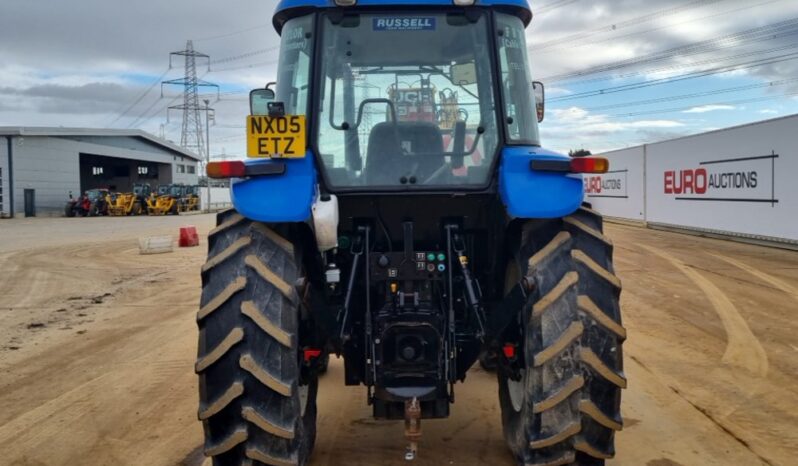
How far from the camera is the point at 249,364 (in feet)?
10.6

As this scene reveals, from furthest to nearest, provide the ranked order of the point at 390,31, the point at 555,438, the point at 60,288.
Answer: the point at 60,288, the point at 390,31, the point at 555,438

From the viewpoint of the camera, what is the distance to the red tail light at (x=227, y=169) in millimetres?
3414

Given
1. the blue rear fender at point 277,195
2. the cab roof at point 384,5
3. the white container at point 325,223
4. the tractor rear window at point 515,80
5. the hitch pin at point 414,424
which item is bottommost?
the hitch pin at point 414,424

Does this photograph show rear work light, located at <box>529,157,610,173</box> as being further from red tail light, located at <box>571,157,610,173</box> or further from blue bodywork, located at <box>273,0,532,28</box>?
blue bodywork, located at <box>273,0,532,28</box>

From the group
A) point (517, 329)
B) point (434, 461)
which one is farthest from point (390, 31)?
point (434, 461)

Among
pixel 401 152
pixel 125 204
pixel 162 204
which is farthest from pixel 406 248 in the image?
pixel 162 204

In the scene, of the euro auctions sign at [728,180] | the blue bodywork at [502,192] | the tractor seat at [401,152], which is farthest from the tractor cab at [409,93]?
the euro auctions sign at [728,180]

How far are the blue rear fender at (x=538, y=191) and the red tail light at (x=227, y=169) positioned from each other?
4.53ft

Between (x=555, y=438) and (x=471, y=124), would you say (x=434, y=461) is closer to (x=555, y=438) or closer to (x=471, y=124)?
(x=555, y=438)

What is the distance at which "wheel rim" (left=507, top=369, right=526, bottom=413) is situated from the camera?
3889mm

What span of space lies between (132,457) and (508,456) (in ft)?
7.99

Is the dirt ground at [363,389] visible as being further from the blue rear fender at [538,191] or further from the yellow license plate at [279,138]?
the yellow license plate at [279,138]

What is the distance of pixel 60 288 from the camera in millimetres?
12500

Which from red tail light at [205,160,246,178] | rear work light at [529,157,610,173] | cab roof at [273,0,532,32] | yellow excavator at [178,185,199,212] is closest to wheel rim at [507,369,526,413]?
rear work light at [529,157,610,173]
